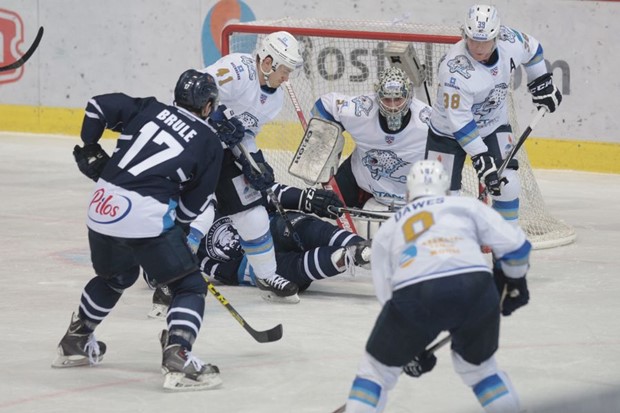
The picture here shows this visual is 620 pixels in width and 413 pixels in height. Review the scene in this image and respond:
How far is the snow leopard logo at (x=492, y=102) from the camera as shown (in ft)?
18.7

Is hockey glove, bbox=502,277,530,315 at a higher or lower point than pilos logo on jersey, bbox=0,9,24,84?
higher

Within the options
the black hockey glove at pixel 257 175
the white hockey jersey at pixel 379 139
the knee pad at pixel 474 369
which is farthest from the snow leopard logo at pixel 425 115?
the knee pad at pixel 474 369

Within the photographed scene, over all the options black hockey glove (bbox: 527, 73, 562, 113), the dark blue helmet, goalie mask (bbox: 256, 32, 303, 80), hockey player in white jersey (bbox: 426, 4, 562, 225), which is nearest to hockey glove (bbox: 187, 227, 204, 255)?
goalie mask (bbox: 256, 32, 303, 80)

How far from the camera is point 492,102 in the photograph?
18.8 ft

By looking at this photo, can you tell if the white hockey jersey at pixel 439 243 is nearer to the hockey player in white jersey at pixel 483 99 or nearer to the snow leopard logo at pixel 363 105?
the hockey player in white jersey at pixel 483 99

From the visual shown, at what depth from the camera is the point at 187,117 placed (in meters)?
→ 4.10

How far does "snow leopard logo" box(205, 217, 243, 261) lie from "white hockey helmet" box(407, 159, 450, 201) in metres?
2.43

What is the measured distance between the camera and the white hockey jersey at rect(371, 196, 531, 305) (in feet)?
10.5

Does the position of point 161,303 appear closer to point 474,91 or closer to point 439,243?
point 474,91

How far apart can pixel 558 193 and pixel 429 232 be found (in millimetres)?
5041

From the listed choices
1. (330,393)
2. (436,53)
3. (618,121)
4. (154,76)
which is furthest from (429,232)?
(154,76)

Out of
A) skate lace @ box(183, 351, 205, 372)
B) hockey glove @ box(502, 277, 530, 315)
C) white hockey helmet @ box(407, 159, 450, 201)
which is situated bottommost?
skate lace @ box(183, 351, 205, 372)

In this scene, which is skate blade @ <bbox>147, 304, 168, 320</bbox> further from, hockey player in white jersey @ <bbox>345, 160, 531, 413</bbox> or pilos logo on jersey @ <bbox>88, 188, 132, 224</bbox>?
hockey player in white jersey @ <bbox>345, 160, 531, 413</bbox>

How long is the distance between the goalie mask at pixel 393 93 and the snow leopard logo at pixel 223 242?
2.76 ft
